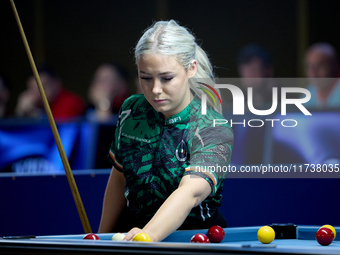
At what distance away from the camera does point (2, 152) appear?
3.61m

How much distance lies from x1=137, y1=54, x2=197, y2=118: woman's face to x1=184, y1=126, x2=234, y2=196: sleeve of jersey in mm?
160

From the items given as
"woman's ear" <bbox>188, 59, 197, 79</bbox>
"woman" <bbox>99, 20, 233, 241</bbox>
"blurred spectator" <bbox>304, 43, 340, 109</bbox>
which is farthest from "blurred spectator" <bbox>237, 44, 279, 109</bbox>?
"woman's ear" <bbox>188, 59, 197, 79</bbox>

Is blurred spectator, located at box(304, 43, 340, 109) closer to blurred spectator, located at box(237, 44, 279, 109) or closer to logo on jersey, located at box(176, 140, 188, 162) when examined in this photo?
blurred spectator, located at box(237, 44, 279, 109)

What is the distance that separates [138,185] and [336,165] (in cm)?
163

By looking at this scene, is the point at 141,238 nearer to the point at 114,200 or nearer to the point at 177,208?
the point at 177,208

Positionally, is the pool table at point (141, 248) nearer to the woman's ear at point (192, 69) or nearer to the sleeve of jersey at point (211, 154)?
the sleeve of jersey at point (211, 154)

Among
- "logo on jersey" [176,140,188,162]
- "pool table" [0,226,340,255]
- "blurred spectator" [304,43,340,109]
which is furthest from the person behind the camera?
"blurred spectator" [304,43,340,109]

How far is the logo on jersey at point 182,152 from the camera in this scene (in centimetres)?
187

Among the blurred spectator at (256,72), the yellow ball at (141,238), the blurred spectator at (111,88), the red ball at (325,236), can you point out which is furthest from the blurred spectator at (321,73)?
the yellow ball at (141,238)

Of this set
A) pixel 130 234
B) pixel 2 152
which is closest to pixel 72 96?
pixel 2 152

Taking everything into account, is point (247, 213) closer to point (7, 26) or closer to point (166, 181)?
point (166, 181)

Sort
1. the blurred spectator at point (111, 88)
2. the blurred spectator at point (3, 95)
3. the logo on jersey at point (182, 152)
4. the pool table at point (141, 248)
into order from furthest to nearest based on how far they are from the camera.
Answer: the blurred spectator at point (3, 95), the blurred spectator at point (111, 88), the logo on jersey at point (182, 152), the pool table at point (141, 248)

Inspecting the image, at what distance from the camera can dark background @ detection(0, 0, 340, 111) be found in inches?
240

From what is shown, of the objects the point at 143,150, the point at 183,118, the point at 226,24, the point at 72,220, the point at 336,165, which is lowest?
the point at 72,220
